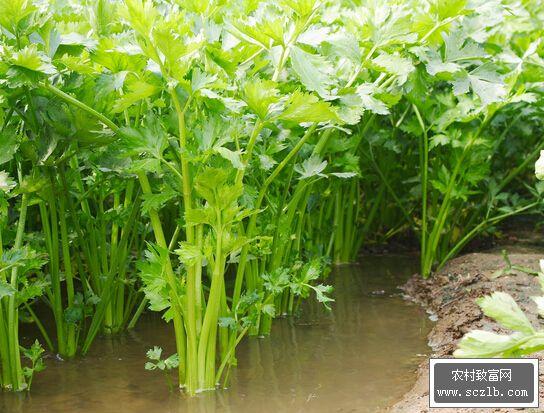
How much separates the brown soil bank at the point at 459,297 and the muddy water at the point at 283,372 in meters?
0.10

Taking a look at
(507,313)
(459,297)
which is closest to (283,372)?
(459,297)

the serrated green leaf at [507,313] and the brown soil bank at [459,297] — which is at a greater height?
the serrated green leaf at [507,313]

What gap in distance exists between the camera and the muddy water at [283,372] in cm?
276

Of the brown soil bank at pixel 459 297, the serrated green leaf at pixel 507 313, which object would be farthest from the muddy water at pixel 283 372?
the serrated green leaf at pixel 507 313

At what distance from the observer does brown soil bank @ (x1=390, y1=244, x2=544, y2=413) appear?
2.73 meters

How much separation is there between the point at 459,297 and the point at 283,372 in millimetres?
1210

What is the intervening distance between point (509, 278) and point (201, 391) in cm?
184

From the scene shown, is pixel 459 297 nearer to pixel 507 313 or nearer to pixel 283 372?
pixel 283 372

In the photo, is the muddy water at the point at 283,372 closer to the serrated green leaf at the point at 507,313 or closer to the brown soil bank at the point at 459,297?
the brown soil bank at the point at 459,297

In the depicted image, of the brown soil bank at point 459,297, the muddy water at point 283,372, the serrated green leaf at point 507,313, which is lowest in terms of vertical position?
the muddy water at point 283,372

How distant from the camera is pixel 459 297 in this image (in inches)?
154

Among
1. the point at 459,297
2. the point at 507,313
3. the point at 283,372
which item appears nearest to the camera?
the point at 507,313

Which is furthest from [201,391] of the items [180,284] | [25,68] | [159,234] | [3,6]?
[3,6]

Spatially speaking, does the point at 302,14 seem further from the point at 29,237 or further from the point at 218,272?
the point at 29,237
